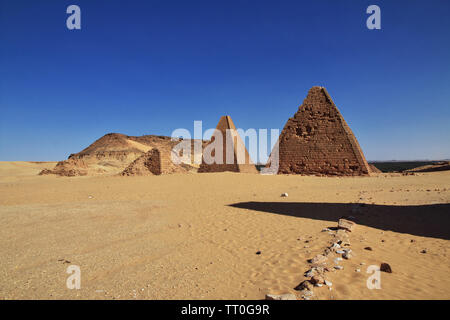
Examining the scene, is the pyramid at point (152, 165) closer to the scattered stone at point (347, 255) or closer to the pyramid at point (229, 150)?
the pyramid at point (229, 150)

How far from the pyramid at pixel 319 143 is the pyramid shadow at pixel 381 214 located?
7794 millimetres

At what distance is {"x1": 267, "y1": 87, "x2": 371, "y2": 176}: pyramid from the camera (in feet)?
45.8

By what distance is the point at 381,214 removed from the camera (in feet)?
19.0

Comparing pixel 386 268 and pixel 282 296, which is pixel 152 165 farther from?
pixel 282 296

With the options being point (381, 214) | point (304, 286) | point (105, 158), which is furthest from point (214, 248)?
point (105, 158)

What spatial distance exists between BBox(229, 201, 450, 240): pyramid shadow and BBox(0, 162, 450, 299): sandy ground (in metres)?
0.02

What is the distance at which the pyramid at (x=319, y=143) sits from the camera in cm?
1397

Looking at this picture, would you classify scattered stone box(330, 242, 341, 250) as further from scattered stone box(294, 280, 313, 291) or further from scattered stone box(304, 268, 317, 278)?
scattered stone box(294, 280, 313, 291)

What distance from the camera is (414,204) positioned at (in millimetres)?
6703

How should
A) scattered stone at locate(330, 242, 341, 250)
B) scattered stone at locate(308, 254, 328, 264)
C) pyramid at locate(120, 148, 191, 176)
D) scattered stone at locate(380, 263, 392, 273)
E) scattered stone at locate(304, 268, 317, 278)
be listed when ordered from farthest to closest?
1. pyramid at locate(120, 148, 191, 176)
2. scattered stone at locate(330, 242, 341, 250)
3. scattered stone at locate(308, 254, 328, 264)
4. scattered stone at locate(380, 263, 392, 273)
5. scattered stone at locate(304, 268, 317, 278)

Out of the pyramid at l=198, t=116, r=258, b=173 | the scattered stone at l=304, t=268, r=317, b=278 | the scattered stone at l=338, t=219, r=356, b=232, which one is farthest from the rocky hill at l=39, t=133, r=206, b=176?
the scattered stone at l=304, t=268, r=317, b=278

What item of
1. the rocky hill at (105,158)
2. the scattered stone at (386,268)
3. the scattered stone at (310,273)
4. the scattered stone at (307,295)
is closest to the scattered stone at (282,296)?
the scattered stone at (307,295)

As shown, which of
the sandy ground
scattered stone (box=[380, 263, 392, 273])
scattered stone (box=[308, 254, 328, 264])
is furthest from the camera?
scattered stone (box=[308, 254, 328, 264])
